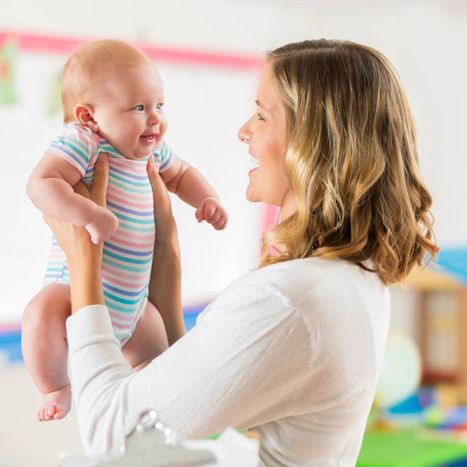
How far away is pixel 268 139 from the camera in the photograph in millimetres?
992

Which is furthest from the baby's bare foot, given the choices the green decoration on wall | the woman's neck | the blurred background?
the green decoration on wall

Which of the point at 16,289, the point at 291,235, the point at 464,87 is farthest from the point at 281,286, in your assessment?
the point at 464,87

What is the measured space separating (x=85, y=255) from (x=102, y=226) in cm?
4

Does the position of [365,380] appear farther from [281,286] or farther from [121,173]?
[121,173]

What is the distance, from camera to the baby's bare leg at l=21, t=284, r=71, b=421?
3.01 feet

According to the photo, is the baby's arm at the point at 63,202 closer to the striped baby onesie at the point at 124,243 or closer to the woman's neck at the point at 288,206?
the striped baby onesie at the point at 124,243

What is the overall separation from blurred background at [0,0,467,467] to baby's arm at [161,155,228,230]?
3.20 feet

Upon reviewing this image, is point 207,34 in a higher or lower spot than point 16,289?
higher

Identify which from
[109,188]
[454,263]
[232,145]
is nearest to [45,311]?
[109,188]

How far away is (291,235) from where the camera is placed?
3.25 ft

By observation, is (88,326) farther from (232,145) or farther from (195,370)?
(232,145)

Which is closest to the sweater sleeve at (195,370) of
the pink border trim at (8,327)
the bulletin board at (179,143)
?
the bulletin board at (179,143)

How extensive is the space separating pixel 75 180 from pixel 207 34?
169 centimetres

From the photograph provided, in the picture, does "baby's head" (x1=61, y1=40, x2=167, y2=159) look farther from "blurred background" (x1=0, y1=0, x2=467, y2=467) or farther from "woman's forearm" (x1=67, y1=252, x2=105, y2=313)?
"blurred background" (x1=0, y1=0, x2=467, y2=467)
